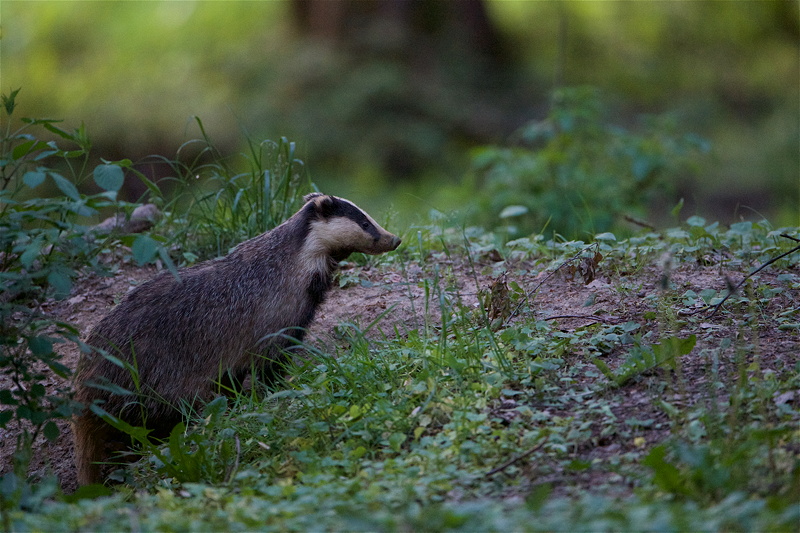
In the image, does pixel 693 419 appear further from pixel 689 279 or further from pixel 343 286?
pixel 343 286

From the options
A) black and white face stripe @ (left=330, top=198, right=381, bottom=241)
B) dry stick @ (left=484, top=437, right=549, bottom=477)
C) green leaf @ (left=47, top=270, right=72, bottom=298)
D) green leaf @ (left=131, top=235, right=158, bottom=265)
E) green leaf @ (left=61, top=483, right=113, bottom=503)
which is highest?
green leaf @ (left=131, top=235, right=158, bottom=265)

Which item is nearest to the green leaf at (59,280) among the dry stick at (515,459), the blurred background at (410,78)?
the dry stick at (515,459)

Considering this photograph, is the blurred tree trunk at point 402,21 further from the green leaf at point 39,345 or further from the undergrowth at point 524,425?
the green leaf at point 39,345

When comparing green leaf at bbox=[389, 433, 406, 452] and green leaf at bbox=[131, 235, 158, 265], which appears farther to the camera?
green leaf at bbox=[389, 433, 406, 452]

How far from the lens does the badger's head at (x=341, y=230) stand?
446 cm

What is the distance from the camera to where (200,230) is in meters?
5.28

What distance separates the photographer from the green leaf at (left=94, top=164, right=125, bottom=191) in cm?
290

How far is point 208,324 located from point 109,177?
1.37 meters

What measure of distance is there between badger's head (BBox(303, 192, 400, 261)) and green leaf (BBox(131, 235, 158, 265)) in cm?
165

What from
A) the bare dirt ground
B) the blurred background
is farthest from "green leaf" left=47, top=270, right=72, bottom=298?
the blurred background

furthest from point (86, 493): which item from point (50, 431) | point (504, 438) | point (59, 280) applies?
point (504, 438)

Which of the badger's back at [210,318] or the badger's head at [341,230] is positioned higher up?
the badger's head at [341,230]

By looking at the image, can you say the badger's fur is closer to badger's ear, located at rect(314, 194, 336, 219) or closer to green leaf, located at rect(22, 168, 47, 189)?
badger's ear, located at rect(314, 194, 336, 219)

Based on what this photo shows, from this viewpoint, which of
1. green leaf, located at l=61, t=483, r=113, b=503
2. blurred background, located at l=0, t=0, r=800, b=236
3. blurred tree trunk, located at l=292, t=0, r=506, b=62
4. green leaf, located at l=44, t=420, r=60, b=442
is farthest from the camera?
blurred tree trunk, located at l=292, t=0, r=506, b=62
